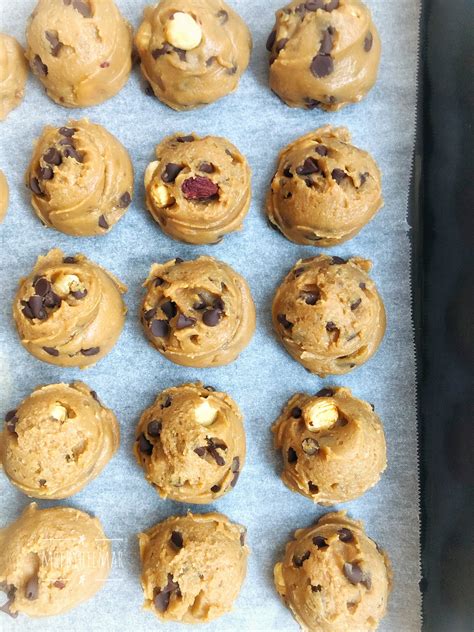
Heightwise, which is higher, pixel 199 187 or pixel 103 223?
pixel 199 187

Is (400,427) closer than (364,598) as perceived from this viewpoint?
No

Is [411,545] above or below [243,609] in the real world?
above

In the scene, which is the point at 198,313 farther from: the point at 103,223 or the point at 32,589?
the point at 32,589

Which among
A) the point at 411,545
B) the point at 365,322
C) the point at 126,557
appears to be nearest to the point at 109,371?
the point at 126,557

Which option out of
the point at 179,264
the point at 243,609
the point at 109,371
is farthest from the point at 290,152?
the point at 243,609

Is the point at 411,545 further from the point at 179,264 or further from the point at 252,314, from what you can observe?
the point at 179,264

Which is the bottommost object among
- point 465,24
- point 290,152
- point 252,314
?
point 252,314

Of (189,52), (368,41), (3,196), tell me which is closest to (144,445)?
(3,196)
